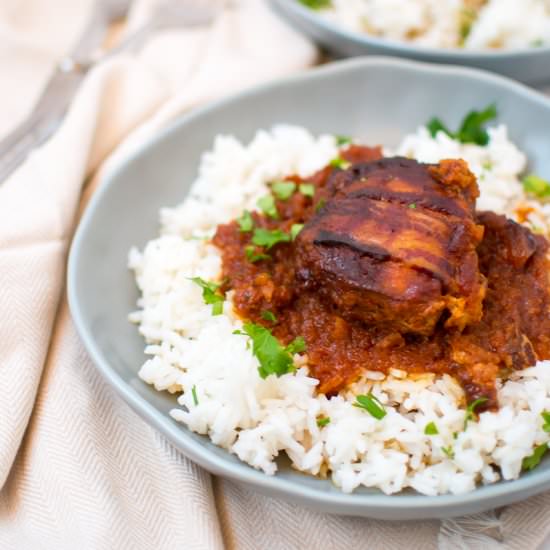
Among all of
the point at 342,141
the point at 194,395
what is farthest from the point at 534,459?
the point at 342,141

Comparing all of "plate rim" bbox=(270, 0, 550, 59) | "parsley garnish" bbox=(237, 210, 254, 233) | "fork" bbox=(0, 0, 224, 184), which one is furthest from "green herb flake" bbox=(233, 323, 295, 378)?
"plate rim" bbox=(270, 0, 550, 59)

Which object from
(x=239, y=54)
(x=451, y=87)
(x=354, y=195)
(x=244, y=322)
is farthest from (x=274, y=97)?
(x=244, y=322)

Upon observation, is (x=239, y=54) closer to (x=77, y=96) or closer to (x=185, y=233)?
(x=77, y=96)

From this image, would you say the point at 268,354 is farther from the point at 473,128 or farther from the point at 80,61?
the point at 80,61

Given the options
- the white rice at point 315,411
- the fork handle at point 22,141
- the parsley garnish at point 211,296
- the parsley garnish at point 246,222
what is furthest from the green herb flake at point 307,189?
the fork handle at point 22,141

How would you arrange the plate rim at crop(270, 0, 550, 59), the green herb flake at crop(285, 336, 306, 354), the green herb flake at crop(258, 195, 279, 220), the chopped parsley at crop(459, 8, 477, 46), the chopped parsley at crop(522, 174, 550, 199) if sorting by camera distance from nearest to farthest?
the green herb flake at crop(285, 336, 306, 354), the green herb flake at crop(258, 195, 279, 220), the chopped parsley at crop(522, 174, 550, 199), the plate rim at crop(270, 0, 550, 59), the chopped parsley at crop(459, 8, 477, 46)

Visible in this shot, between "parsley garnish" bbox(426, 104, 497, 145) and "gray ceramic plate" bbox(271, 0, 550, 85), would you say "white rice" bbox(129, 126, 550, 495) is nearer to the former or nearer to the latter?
"parsley garnish" bbox(426, 104, 497, 145)
